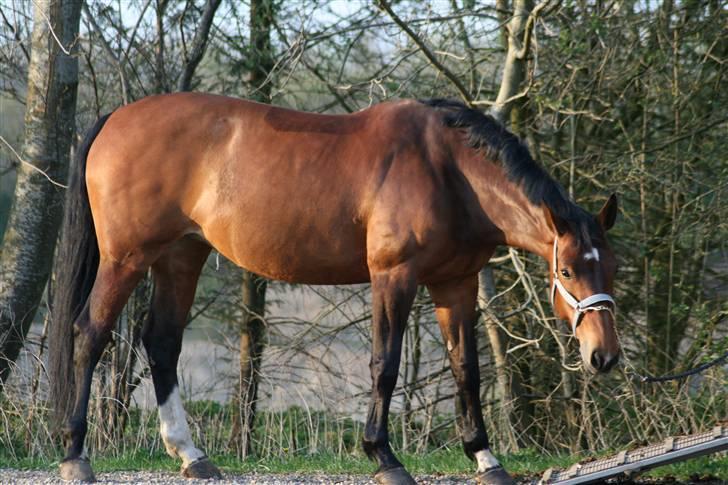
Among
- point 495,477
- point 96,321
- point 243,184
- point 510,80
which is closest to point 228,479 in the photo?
point 96,321

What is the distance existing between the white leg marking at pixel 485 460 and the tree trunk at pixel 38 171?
4.60 meters

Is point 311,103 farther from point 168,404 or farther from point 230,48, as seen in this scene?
point 168,404

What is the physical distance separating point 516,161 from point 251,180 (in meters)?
1.52

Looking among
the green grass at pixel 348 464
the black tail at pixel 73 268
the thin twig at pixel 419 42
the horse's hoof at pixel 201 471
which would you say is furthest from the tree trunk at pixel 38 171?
the horse's hoof at pixel 201 471

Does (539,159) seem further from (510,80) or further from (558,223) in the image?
(558,223)

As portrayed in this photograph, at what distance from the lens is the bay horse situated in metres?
4.93

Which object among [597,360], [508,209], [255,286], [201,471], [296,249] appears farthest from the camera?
[255,286]

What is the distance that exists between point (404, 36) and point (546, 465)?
492cm

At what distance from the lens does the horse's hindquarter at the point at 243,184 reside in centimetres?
518

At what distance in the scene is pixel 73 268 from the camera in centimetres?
559

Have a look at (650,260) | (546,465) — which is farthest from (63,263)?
(650,260)

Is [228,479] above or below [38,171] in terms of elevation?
below

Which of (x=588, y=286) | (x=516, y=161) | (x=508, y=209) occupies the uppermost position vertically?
(x=516, y=161)

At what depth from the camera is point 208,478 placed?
210 inches
